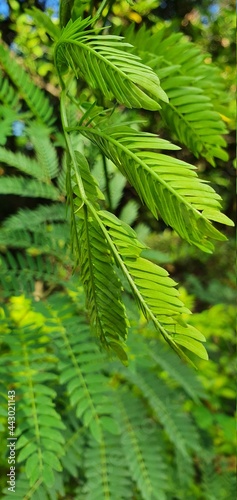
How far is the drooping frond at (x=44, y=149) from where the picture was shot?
1.31 metres

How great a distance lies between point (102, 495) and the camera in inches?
41.5

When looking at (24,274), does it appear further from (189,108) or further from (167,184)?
(167,184)

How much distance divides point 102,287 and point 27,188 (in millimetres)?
767

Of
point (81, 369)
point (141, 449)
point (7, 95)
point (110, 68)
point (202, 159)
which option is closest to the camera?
point (110, 68)

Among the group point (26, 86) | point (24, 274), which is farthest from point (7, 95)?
point (24, 274)

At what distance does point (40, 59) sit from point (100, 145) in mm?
1640

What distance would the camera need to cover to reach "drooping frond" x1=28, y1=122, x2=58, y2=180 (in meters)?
1.31

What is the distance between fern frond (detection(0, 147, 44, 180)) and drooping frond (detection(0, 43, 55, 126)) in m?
0.12

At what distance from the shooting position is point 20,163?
1298 mm

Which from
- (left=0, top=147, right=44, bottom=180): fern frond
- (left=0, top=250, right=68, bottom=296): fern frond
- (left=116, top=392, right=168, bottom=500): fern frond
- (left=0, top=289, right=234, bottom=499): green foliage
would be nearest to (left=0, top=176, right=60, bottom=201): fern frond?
(left=0, top=147, right=44, bottom=180): fern frond

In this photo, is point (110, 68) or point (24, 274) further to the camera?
point (24, 274)

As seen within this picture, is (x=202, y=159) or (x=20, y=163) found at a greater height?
(x=202, y=159)

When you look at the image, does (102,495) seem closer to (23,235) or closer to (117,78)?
(23,235)

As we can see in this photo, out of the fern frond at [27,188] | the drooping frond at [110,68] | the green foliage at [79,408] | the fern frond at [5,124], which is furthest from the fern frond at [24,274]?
the drooping frond at [110,68]
